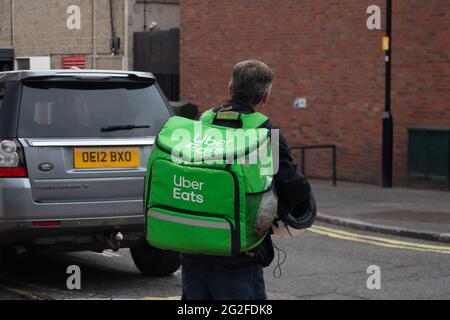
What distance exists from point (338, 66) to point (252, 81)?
46.3 ft

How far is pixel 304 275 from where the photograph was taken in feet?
27.9

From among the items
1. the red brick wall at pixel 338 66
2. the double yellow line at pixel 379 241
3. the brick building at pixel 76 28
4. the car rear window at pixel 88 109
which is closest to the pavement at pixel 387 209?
the double yellow line at pixel 379 241

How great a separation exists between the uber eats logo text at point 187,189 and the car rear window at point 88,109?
352 cm

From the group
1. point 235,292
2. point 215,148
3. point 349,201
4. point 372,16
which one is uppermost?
point 372,16

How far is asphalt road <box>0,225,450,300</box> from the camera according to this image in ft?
24.8

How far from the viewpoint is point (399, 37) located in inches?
656

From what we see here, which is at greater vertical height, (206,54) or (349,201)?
(206,54)

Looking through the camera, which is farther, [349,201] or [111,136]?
[349,201]

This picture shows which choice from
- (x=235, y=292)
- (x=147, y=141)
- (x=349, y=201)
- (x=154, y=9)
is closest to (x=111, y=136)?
(x=147, y=141)

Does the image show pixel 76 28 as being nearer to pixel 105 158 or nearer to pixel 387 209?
pixel 387 209

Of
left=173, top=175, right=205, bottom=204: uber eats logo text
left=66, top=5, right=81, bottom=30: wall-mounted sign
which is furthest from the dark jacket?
left=66, top=5, right=81, bottom=30: wall-mounted sign
